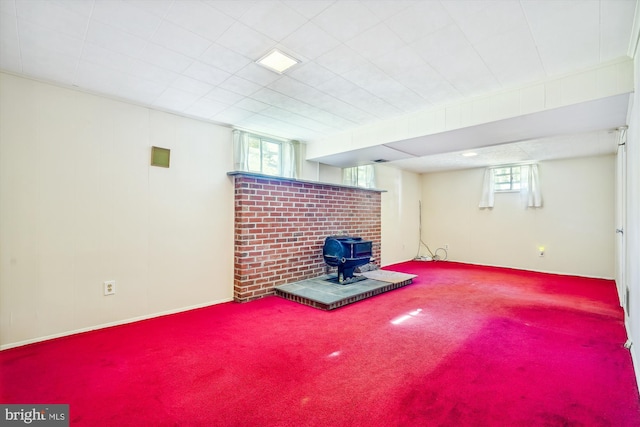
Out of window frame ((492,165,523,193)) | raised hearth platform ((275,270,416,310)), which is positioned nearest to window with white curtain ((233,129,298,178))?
raised hearth platform ((275,270,416,310))

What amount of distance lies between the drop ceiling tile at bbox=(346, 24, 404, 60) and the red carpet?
2333 mm

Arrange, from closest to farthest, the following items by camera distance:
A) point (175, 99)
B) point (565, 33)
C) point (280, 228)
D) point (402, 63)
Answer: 1. point (565, 33)
2. point (402, 63)
3. point (175, 99)
4. point (280, 228)

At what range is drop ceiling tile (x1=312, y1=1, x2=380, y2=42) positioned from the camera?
1706 millimetres

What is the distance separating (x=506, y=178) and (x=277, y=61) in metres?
6.07

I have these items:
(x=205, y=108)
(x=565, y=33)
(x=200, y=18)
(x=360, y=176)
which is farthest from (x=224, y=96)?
(x=360, y=176)

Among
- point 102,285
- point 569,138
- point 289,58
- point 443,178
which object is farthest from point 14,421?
point 443,178

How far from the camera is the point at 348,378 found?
1972 mm

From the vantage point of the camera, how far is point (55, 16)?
1.77 metres

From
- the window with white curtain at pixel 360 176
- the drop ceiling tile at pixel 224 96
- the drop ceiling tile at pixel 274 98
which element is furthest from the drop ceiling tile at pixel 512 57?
the window with white curtain at pixel 360 176

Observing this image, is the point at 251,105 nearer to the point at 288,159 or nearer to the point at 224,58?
the point at 224,58

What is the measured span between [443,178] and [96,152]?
7.05 m

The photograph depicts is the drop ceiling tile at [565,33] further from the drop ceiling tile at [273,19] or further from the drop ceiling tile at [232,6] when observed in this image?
the drop ceiling tile at [232,6]

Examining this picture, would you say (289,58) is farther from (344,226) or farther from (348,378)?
(344,226)

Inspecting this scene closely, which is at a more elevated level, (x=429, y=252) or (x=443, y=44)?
(x=443, y=44)
